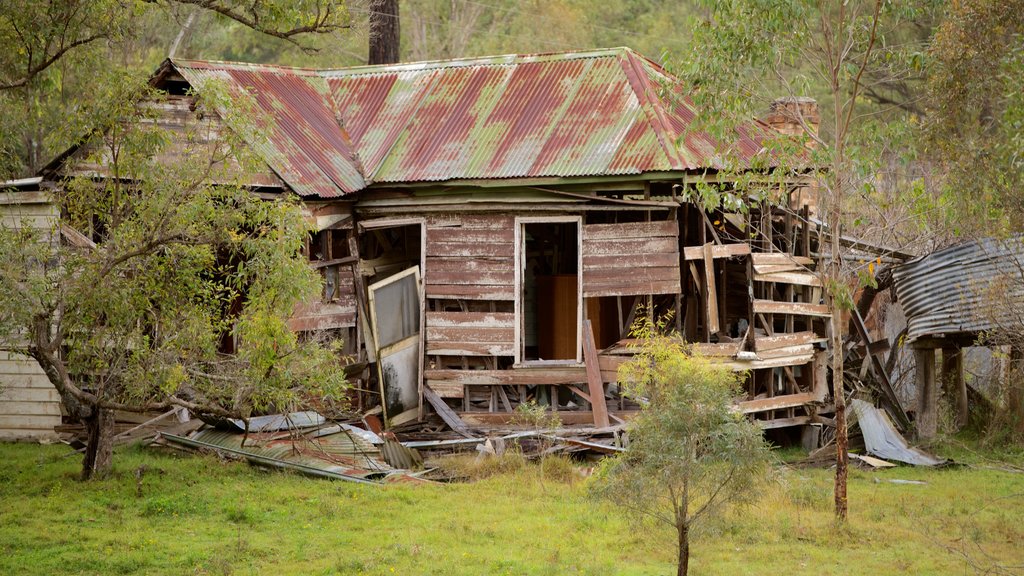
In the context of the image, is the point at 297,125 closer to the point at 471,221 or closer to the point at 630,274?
the point at 471,221

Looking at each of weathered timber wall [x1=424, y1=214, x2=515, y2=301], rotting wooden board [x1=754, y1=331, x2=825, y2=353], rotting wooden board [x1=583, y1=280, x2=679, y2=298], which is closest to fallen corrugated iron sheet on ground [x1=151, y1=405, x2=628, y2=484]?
rotting wooden board [x1=583, y1=280, x2=679, y2=298]

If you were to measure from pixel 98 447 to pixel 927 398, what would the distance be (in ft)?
37.4

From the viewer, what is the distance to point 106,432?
42.4 feet

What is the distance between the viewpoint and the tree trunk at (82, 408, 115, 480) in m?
12.9

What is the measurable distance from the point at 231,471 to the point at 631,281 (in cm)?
578

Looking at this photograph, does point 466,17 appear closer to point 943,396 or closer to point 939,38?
point 943,396

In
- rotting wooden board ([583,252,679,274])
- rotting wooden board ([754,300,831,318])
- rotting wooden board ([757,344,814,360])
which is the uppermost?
rotting wooden board ([583,252,679,274])

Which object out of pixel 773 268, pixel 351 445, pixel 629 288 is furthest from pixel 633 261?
pixel 351 445

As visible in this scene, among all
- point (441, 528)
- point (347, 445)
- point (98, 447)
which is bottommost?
point (441, 528)

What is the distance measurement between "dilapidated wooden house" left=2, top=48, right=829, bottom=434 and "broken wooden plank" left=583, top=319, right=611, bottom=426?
0.02 m

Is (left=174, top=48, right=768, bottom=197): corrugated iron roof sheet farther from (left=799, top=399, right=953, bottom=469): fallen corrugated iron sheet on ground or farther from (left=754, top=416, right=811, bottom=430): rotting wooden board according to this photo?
(left=799, top=399, right=953, bottom=469): fallen corrugated iron sheet on ground

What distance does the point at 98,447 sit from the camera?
12977 millimetres

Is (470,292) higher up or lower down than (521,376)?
higher up

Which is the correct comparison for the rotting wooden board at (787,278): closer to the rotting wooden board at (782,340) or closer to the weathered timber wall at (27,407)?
the rotting wooden board at (782,340)
